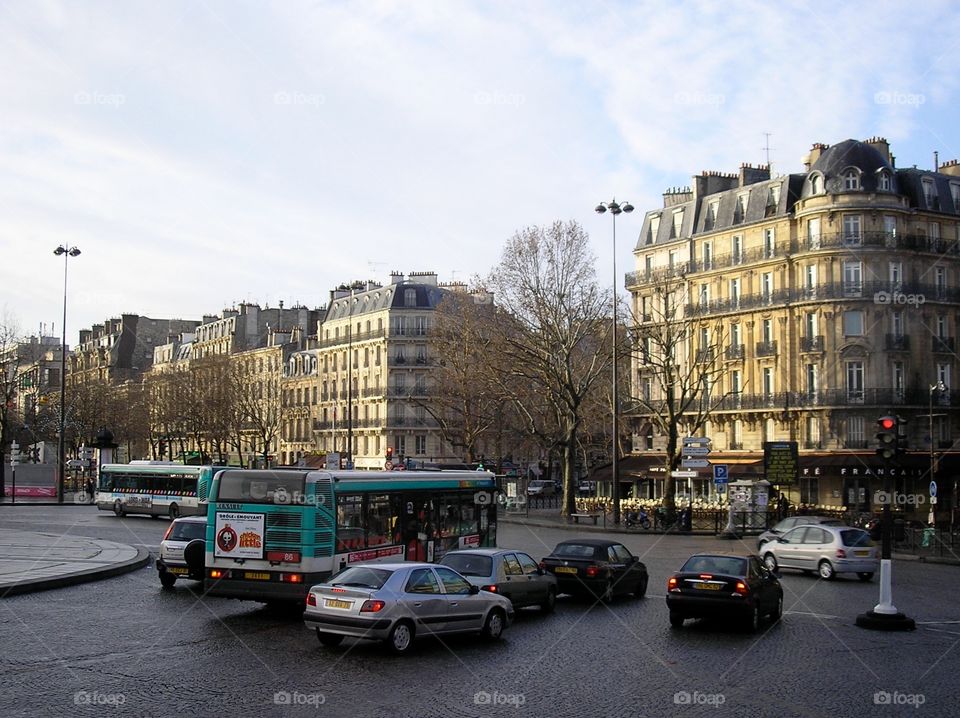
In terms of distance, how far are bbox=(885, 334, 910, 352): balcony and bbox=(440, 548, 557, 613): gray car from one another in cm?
4346

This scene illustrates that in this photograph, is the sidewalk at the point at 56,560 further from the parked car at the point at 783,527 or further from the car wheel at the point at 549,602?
the parked car at the point at 783,527

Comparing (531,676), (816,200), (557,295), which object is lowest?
(531,676)

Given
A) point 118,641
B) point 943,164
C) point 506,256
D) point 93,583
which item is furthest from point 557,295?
point 118,641

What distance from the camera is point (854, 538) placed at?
28578 millimetres

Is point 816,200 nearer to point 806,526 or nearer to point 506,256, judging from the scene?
point 506,256

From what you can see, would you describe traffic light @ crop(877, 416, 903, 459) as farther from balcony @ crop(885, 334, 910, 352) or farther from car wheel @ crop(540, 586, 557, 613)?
balcony @ crop(885, 334, 910, 352)

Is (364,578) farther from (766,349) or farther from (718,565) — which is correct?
(766,349)

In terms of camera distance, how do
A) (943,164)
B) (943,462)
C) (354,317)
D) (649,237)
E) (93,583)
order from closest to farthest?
(93,583)
(943,462)
(943,164)
(649,237)
(354,317)

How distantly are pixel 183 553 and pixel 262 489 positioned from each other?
4.15 m

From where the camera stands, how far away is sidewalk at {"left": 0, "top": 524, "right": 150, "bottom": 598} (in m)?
22.1

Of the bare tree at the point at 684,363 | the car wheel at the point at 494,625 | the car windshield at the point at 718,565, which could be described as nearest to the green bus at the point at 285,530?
the car wheel at the point at 494,625

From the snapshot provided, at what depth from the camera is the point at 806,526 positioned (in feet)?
96.3

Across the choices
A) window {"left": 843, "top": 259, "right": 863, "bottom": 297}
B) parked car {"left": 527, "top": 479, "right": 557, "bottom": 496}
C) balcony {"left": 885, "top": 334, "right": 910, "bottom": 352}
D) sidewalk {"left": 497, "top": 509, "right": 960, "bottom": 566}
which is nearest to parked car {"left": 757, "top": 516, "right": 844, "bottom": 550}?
sidewalk {"left": 497, "top": 509, "right": 960, "bottom": 566}

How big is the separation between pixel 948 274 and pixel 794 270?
8.73 metres
